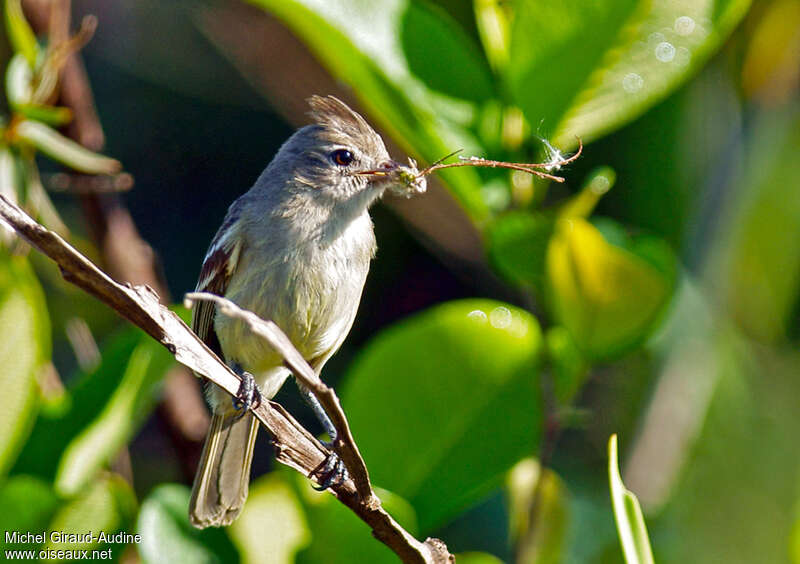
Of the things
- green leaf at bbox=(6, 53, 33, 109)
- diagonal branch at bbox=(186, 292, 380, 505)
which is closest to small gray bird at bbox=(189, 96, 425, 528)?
green leaf at bbox=(6, 53, 33, 109)

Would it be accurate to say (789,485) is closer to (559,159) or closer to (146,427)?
(559,159)

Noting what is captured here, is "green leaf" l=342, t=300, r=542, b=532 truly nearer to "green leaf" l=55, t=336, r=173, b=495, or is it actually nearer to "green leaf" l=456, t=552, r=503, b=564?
"green leaf" l=456, t=552, r=503, b=564

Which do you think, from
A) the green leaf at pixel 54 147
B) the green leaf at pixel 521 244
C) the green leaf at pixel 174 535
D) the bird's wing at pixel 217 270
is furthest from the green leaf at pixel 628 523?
the green leaf at pixel 54 147

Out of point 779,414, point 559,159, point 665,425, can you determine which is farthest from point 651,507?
point 559,159

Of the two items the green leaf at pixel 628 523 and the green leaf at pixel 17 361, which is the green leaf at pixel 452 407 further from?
the green leaf at pixel 17 361

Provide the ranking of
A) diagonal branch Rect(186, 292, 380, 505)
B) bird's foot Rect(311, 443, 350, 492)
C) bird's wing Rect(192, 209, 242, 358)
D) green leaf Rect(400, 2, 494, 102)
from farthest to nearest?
bird's wing Rect(192, 209, 242, 358), green leaf Rect(400, 2, 494, 102), bird's foot Rect(311, 443, 350, 492), diagonal branch Rect(186, 292, 380, 505)
